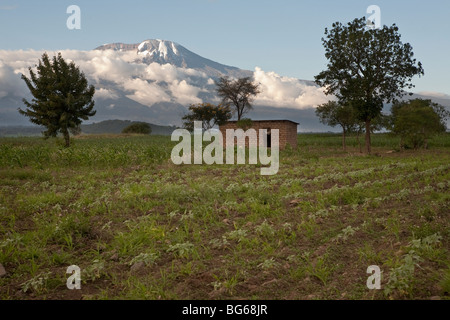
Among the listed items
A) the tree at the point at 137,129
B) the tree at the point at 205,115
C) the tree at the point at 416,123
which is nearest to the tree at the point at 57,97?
the tree at the point at 205,115

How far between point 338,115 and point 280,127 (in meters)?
5.75

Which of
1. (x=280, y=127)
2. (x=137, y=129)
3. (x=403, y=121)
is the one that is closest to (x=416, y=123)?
(x=403, y=121)

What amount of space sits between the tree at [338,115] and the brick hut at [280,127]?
3.29m

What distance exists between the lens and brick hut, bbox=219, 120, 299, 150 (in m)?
34.3

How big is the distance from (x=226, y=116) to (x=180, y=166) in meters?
31.6

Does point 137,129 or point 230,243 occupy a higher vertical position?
point 137,129

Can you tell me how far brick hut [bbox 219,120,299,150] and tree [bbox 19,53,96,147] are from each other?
16.3m

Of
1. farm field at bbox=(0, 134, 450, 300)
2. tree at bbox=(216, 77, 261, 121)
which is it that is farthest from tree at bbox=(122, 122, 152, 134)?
farm field at bbox=(0, 134, 450, 300)

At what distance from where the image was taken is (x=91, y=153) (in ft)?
70.2

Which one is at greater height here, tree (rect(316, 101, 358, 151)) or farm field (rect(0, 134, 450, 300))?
tree (rect(316, 101, 358, 151))

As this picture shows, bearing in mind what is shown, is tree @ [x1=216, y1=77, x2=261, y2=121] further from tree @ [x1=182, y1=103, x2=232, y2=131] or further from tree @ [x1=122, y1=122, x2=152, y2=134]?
tree @ [x1=122, y1=122, x2=152, y2=134]

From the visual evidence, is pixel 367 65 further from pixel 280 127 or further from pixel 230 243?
pixel 230 243

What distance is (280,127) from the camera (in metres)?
34.5
